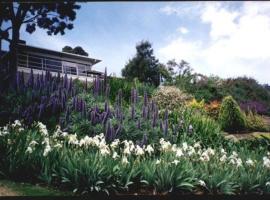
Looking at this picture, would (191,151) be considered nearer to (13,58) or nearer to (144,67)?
(13,58)

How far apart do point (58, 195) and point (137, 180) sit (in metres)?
1.20

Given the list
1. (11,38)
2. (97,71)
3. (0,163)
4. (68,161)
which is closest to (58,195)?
(68,161)

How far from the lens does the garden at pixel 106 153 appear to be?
19.4 feet

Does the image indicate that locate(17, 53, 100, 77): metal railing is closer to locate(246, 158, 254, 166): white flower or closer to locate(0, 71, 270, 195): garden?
locate(0, 71, 270, 195): garden

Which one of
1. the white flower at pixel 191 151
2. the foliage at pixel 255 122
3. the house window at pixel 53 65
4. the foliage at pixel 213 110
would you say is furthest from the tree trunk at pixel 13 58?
the foliage at pixel 255 122

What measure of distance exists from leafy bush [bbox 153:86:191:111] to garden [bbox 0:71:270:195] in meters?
4.04

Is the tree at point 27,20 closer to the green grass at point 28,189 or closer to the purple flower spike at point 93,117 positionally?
the purple flower spike at point 93,117

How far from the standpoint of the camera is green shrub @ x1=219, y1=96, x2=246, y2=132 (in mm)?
12820

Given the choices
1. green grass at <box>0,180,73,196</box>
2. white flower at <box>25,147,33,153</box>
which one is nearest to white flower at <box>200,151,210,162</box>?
green grass at <box>0,180,73,196</box>

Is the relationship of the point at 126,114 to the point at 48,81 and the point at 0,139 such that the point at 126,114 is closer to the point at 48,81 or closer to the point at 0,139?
the point at 48,81

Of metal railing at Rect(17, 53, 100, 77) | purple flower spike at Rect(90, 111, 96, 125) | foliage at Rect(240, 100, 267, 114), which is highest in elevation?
metal railing at Rect(17, 53, 100, 77)

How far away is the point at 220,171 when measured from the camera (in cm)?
625

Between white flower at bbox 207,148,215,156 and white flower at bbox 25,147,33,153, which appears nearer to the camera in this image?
white flower at bbox 25,147,33,153

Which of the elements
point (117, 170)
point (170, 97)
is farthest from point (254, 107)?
point (117, 170)
